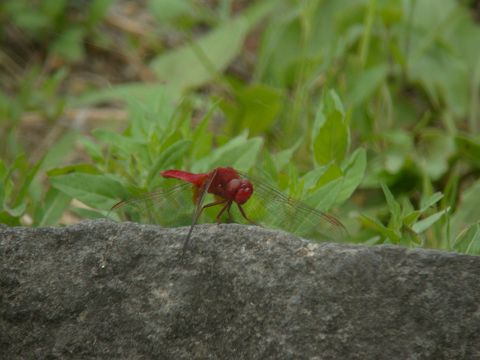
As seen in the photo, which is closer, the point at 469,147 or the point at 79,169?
the point at 79,169

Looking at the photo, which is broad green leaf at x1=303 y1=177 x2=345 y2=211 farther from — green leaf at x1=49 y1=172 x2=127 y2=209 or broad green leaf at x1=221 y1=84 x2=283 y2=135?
broad green leaf at x1=221 y1=84 x2=283 y2=135

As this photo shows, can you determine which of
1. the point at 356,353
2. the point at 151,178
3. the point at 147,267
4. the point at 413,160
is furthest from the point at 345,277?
the point at 413,160

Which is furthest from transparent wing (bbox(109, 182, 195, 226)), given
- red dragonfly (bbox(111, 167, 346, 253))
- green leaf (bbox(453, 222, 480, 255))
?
green leaf (bbox(453, 222, 480, 255))

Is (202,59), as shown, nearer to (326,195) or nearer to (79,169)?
(79,169)

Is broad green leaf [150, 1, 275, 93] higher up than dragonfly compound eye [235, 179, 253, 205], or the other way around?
dragonfly compound eye [235, 179, 253, 205]

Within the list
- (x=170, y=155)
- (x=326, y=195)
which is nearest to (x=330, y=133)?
(x=326, y=195)

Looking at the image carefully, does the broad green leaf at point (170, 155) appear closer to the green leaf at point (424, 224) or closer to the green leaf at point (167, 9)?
the green leaf at point (424, 224)
